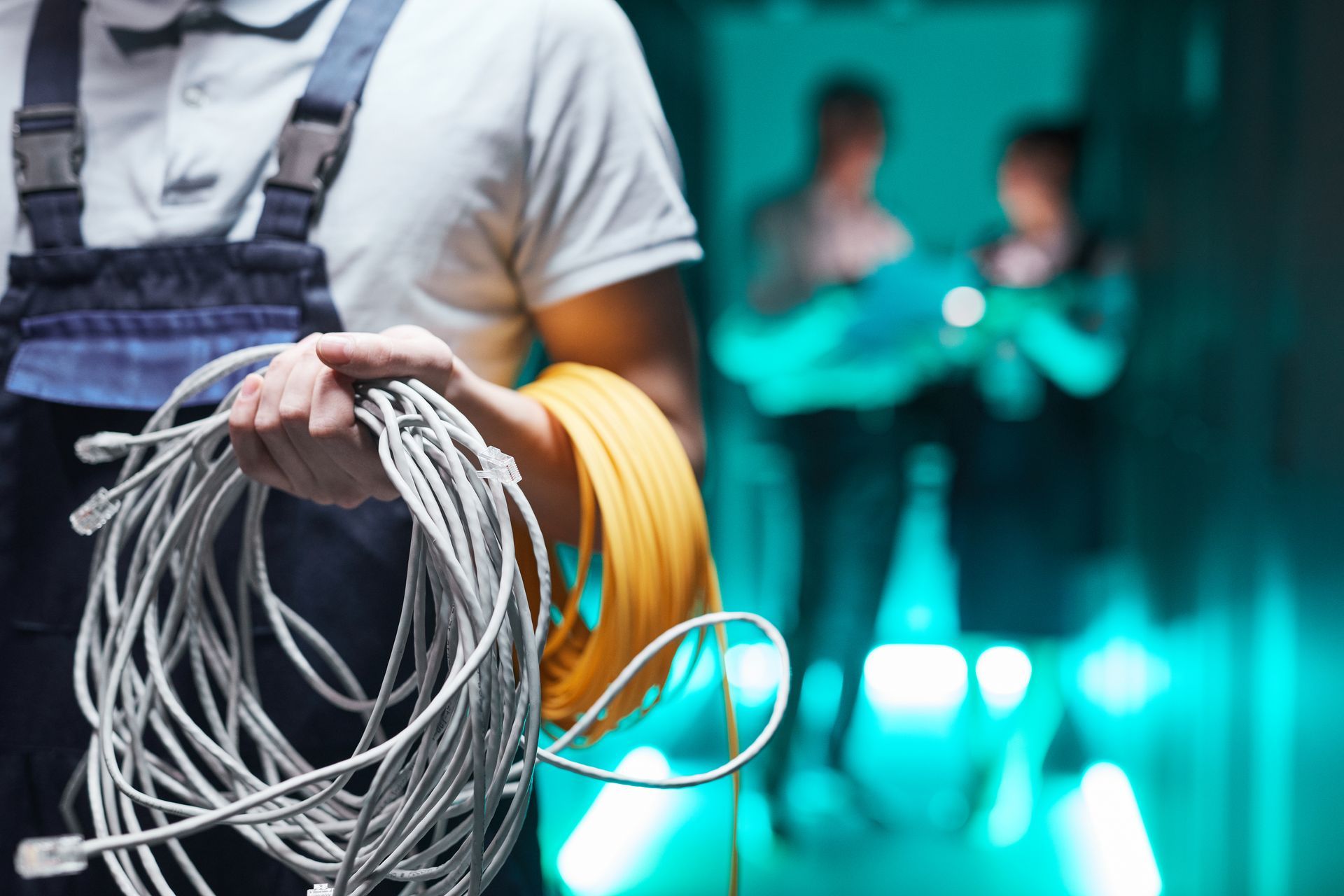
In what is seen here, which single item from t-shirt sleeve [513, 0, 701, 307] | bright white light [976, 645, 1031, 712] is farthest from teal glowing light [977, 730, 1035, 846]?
t-shirt sleeve [513, 0, 701, 307]

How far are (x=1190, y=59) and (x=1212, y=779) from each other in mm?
1523

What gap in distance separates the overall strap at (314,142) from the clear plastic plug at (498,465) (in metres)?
0.28

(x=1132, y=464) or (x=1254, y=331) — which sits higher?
(x=1254, y=331)

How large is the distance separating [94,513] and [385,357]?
0.68ft

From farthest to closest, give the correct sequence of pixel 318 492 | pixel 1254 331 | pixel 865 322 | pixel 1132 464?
pixel 1132 464 → pixel 865 322 → pixel 1254 331 → pixel 318 492

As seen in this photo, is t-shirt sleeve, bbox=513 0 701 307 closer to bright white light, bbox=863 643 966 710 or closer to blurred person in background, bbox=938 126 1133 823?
blurred person in background, bbox=938 126 1133 823

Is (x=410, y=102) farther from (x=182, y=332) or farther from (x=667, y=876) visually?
(x=667, y=876)

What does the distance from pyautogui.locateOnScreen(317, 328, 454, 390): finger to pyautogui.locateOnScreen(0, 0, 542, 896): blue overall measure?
17 centimetres

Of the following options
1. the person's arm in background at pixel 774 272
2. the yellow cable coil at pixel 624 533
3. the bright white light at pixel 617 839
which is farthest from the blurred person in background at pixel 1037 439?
the yellow cable coil at pixel 624 533

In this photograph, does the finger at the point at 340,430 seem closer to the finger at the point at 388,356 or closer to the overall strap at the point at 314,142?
the finger at the point at 388,356

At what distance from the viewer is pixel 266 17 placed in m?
0.84

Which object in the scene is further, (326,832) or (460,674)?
(326,832)

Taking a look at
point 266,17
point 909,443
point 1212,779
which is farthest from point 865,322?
point 266,17

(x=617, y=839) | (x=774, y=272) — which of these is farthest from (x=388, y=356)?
(x=617, y=839)
